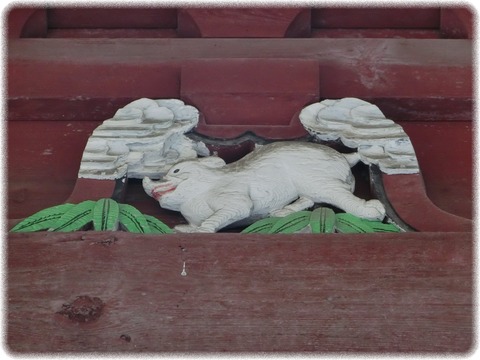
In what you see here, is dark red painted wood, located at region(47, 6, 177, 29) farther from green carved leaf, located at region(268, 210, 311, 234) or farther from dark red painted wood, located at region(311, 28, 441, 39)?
green carved leaf, located at region(268, 210, 311, 234)

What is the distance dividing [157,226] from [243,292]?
0.82ft

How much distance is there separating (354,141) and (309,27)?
55 centimetres

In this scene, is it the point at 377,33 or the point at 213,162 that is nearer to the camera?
the point at 213,162

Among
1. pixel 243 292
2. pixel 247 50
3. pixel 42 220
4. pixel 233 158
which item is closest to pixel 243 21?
pixel 247 50

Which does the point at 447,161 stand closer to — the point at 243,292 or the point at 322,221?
the point at 322,221

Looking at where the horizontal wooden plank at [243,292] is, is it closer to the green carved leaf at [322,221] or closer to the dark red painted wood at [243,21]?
the green carved leaf at [322,221]

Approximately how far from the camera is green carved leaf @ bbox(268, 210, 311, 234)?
7.19 feet

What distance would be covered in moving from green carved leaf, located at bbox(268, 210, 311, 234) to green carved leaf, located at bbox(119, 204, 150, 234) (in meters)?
0.21

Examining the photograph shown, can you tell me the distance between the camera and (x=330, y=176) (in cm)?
232

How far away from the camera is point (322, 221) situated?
7.20ft

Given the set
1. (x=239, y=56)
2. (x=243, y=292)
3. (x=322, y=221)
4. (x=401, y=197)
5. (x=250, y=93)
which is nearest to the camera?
(x=243, y=292)

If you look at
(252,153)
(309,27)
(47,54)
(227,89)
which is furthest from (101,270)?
(309,27)

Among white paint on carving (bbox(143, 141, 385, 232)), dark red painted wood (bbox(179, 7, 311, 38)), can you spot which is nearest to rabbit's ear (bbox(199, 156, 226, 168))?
white paint on carving (bbox(143, 141, 385, 232))

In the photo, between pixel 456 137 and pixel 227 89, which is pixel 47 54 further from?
pixel 456 137
